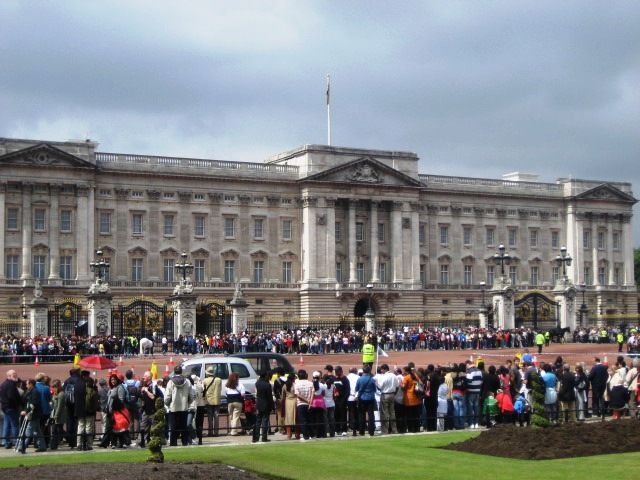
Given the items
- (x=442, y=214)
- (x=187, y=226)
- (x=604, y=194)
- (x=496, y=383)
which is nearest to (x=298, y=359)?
(x=187, y=226)

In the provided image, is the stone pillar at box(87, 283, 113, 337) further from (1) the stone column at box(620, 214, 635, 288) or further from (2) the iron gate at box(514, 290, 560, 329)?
(1) the stone column at box(620, 214, 635, 288)

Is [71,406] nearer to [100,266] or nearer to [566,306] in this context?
[100,266]

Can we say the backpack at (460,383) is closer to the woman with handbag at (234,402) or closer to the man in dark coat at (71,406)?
the woman with handbag at (234,402)

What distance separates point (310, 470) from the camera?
65.7ft

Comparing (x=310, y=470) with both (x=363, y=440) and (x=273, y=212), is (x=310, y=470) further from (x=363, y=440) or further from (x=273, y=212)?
(x=273, y=212)

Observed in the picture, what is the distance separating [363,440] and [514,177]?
281 ft

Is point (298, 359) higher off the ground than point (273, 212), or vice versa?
point (273, 212)

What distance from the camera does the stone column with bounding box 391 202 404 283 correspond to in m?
91.0

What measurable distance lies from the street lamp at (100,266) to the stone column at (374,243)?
74.6 ft

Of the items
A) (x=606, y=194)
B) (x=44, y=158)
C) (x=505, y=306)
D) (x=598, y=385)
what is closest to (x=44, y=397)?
(x=598, y=385)

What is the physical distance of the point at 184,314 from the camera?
6391 cm

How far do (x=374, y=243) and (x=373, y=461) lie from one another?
6975cm

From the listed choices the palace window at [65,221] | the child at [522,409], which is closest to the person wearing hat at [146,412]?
the child at [522,409]

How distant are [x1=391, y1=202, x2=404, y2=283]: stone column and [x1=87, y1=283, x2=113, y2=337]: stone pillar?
34.2 meters
